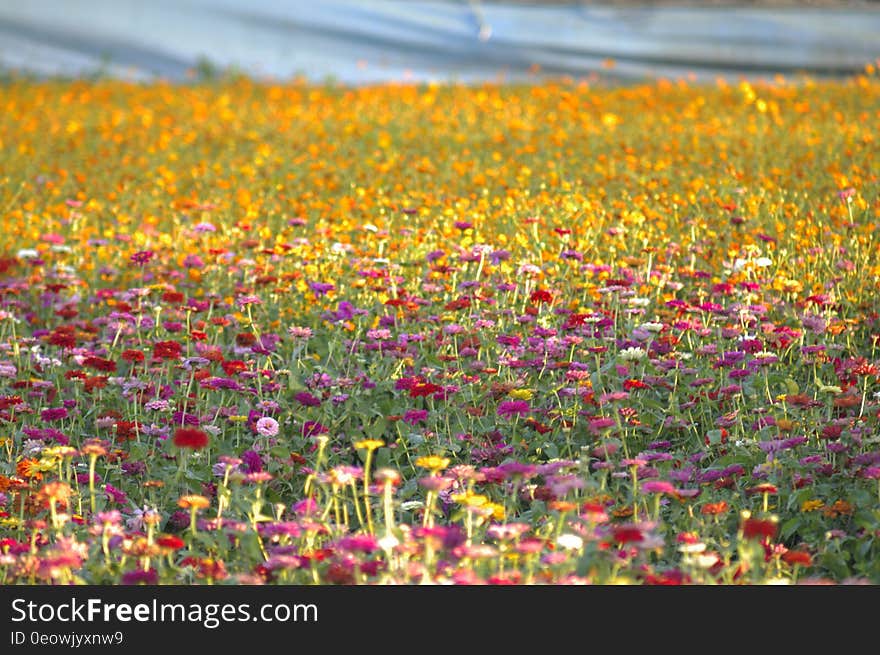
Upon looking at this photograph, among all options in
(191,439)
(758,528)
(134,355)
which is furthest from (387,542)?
(134,355)

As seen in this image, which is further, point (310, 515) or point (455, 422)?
point (455, 422)

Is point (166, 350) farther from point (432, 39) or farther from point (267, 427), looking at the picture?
point (432, 39)

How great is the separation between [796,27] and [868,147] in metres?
4.76

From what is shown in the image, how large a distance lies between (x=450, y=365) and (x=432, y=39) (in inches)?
311

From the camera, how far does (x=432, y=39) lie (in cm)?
1133

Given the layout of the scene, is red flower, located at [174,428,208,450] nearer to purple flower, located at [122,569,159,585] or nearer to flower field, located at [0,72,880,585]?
flower field, located at [0,72,880,585]

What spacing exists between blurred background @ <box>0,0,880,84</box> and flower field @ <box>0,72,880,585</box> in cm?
376

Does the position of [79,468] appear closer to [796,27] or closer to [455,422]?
[455,422]

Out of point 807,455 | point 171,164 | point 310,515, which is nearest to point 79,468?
point 310,515

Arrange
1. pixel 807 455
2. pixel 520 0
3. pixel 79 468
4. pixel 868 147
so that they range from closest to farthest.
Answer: pixel 807 455 < pixel 79 468 < pixel 868 147 < pixel 520 0

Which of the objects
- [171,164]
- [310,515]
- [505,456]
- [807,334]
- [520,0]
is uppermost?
[520,0]

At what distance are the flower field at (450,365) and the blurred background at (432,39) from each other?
376 cm

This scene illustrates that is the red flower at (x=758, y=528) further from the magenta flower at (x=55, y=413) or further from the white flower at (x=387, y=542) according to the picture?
the magenta flower at (x=55, y=413)
